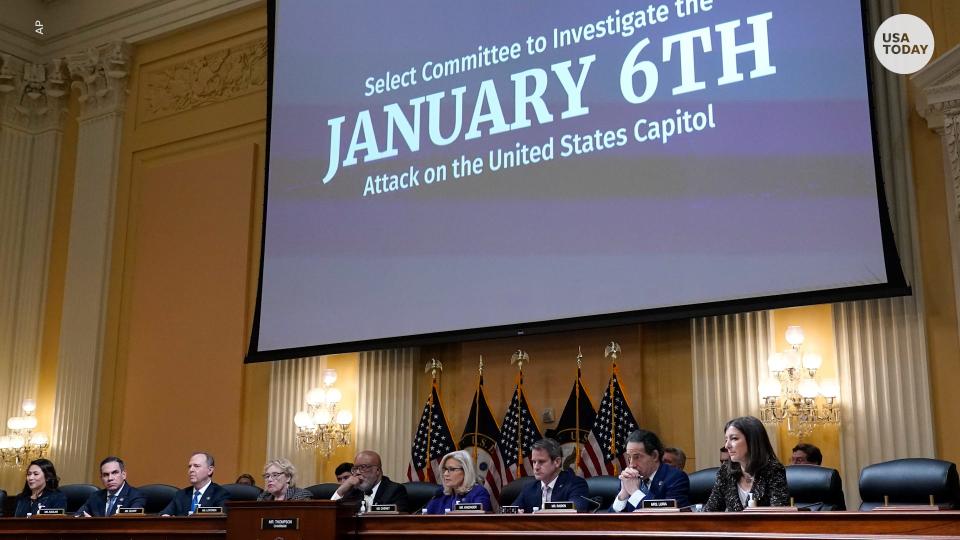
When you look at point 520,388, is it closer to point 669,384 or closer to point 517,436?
point 517,436

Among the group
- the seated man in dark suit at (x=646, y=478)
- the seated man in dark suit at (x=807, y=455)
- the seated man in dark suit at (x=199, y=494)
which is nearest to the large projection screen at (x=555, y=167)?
the seated man in dark suit at (x=807, y=455)

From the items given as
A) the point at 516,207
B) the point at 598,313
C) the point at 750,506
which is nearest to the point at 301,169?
the point at 516,207

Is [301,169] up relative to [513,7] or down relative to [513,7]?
down

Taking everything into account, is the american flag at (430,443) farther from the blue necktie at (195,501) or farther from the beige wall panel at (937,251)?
the beige wall panel at (937,251)

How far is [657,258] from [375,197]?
252 centimetres

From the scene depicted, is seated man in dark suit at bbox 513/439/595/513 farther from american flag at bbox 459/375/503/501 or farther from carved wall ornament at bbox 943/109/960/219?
carved wall ornament at bbox 943/109/960/219

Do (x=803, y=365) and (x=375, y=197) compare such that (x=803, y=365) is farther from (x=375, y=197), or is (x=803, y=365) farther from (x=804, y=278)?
(x=375, y=197)

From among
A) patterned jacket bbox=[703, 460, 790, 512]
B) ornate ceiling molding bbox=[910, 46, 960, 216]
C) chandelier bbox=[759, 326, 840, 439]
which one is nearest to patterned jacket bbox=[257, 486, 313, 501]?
patterned jacket bbox=[703, 460, 790, 512]

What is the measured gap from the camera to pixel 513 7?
820cm

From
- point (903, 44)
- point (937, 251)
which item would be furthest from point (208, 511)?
point (903, 44)

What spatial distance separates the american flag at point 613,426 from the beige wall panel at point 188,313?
356cm

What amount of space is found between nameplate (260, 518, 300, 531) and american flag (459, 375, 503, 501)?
3073mm

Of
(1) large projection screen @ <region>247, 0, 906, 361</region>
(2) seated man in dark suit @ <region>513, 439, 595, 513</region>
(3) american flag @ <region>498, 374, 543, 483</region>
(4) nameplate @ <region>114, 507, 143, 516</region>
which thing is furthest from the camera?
(3) american flag @ <region>498, 374, 543, 483</region>

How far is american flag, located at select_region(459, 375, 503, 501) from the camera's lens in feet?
26.7
